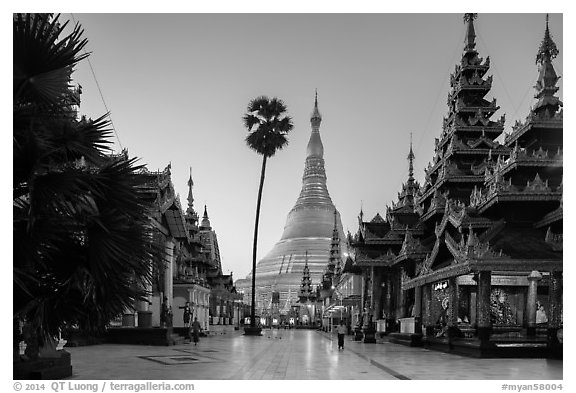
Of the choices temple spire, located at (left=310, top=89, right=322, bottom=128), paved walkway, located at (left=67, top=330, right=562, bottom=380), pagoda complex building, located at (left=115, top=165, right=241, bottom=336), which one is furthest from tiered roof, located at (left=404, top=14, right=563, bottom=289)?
temple spire, located at (left=310, top=89, right=322, bottom=128)

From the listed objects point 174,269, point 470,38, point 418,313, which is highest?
point 470,38

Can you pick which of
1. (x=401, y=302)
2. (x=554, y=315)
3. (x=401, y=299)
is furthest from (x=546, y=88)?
(x=401, y=302)

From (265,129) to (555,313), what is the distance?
1089 inches

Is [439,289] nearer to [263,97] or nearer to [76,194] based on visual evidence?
[263,97]

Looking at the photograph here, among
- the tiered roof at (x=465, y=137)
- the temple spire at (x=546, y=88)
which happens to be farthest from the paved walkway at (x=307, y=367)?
the tiered roof at (x=465, y=137)

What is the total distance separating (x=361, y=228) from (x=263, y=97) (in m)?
11.7

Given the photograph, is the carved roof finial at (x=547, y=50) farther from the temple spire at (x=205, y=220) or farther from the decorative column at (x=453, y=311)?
the temple spire at (x=205, y=220)

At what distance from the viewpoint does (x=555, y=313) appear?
19938 mm

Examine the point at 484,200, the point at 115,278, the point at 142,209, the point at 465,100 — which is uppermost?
the point at 465,100

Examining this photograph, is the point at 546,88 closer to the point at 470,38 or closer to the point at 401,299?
the point at 470,38

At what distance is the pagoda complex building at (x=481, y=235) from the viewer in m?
21.4
